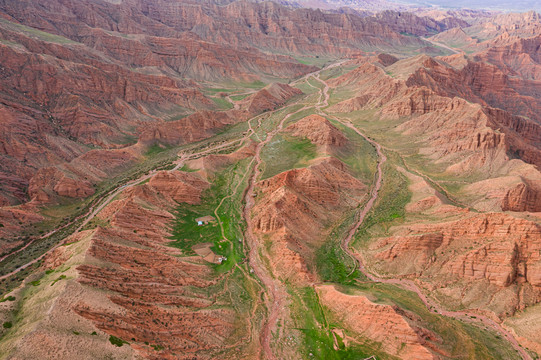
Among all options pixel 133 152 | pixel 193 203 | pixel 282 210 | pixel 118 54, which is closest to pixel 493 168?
pixel 282 210

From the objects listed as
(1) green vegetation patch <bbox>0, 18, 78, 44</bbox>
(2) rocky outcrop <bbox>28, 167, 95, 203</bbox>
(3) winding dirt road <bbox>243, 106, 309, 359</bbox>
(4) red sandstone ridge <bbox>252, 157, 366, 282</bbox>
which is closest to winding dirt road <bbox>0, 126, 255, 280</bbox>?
(2) rocky outcrop <bbox>28, 167, 95, 203</bbox>

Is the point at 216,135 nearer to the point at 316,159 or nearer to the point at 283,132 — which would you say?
the point at 283,132

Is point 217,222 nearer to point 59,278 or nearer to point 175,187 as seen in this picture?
point 175,187

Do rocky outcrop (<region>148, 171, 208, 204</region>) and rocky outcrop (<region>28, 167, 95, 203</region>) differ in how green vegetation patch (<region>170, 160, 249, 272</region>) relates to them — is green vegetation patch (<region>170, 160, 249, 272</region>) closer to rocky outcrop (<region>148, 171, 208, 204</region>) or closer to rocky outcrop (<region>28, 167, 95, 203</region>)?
rocky outcrop (<region>148, 171, 208, 204</region>)

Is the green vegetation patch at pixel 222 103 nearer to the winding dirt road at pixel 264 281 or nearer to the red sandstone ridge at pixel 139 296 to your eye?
the winding dirt road at pixel 264 281

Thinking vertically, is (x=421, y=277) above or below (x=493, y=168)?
below

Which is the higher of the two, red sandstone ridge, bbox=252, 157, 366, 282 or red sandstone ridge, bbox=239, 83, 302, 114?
red sandstone ridge, bbox=239, 83, 302, 114
